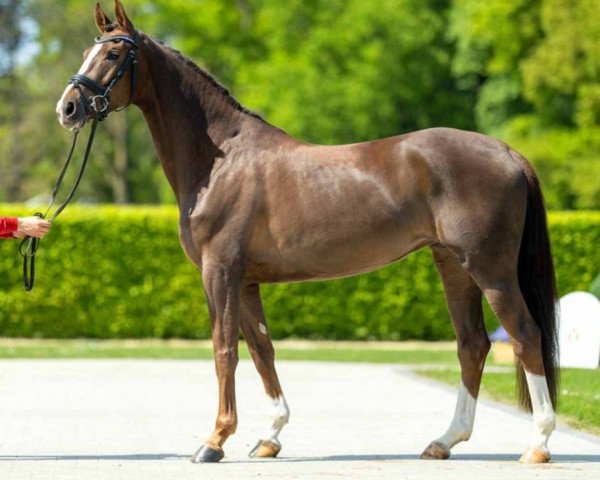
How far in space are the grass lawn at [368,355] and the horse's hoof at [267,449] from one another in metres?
3.10

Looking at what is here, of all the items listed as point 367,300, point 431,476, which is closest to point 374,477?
point 431,476

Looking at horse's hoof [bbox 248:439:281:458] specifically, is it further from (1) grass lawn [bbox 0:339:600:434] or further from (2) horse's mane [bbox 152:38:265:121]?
(1) grass lawn [bbox 0:339:600:434]

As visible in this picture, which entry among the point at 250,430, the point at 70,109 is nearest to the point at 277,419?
the point at 250,430

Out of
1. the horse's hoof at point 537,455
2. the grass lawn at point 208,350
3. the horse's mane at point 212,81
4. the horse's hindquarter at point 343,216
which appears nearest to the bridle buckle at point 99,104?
the horse's mane at point 212,81

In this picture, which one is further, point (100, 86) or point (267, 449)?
Result: point (267, 449)

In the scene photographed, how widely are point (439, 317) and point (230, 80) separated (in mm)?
25383

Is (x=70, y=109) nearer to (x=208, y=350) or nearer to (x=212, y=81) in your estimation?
(x=212, y=81)

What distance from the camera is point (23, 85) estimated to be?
157 ft

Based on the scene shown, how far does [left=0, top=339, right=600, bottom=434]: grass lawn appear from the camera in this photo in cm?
1155

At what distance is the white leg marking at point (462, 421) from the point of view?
763 centimetres

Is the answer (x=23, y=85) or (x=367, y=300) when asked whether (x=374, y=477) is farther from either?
(x=23, y=85)

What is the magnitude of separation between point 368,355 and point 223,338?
11774 millimetres

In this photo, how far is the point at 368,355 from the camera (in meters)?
19.0

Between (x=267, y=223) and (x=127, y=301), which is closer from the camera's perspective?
(x=267, y=223)
